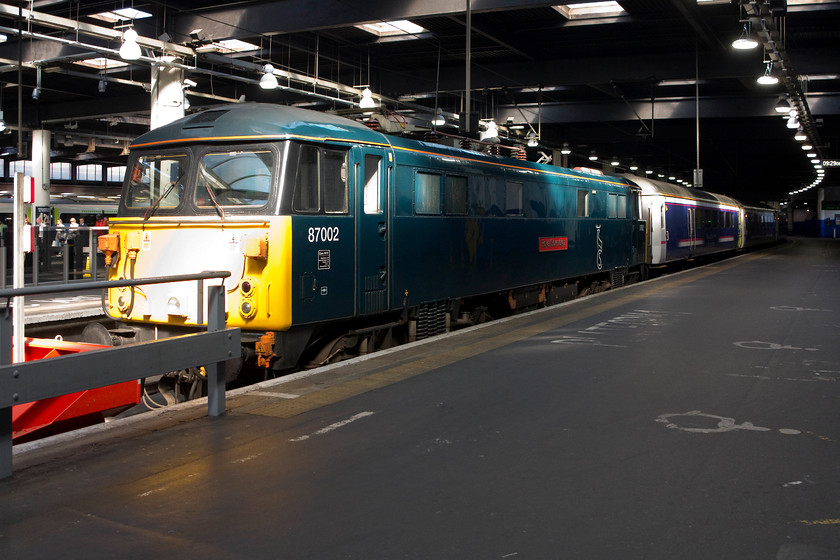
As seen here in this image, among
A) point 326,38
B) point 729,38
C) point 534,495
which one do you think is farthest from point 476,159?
point 729,38

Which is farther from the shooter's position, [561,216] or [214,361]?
[561,216]

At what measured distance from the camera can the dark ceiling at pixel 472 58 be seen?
18594 millimetres

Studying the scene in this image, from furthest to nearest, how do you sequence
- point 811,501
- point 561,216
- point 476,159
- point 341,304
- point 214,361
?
point 561,216 → point 476,159 → point 341,304 → point 214,361 → point 811,501

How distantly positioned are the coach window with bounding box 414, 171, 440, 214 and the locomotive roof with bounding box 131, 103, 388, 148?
4.98 ft

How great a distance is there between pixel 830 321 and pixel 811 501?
9.39 m

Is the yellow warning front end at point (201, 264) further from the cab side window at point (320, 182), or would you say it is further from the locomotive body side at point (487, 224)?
the locomotive body side at point (487, 224)

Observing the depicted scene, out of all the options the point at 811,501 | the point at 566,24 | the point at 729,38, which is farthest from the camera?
the point at 729,38

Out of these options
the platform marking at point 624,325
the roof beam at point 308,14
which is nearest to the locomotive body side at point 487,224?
the platform marking at point 624,325

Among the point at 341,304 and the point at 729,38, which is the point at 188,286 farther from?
the point at 729,38

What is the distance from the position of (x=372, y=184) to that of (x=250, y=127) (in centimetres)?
175

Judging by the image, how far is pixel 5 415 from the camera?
16.2 ft

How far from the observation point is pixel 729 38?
2223 cm

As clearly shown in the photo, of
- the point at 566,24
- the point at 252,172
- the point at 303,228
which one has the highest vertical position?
the point at 566,24

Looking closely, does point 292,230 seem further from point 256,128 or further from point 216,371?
point 216,371
